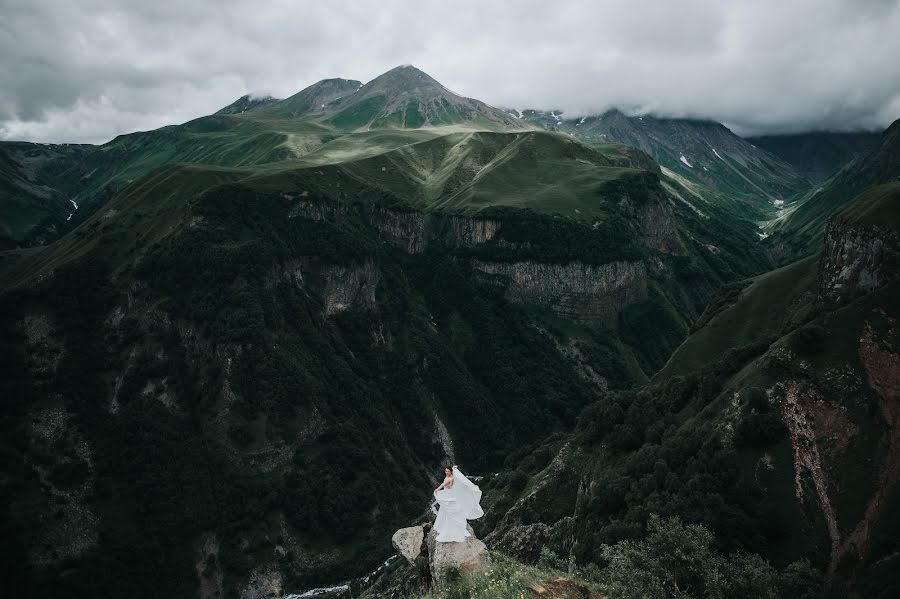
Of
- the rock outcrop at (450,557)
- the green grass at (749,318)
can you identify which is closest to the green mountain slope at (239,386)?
the green grass at (749,318)

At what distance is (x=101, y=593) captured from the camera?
99250mm

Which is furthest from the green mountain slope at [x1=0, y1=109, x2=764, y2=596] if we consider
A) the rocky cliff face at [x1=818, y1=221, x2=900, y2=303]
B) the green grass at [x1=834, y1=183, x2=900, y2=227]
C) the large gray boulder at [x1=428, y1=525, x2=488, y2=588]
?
the green grass at [x1=834, y1=183, x2=900, y2=227]

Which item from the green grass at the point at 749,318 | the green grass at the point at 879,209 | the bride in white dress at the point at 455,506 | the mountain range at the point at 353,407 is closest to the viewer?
the bride in white dress at the point at 455,506

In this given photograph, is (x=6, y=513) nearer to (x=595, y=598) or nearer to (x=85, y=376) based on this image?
(x=85, y=376)

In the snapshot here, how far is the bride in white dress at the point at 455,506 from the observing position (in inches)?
1072

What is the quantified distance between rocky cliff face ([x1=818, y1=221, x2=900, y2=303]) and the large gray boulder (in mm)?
72726

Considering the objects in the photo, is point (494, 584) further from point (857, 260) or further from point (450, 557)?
point (857, 260)

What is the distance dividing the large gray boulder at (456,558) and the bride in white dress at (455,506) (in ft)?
1.29

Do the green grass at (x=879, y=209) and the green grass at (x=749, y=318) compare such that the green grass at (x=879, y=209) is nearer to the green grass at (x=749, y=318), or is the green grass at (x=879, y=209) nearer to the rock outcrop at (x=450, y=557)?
the green grass at (x=749, y=318)

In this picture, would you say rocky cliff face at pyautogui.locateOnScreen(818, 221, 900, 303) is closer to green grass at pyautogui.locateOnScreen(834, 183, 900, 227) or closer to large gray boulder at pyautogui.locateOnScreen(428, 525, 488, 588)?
green grass at pyautogui.locateOnScreen(834, 183, 900, 227)

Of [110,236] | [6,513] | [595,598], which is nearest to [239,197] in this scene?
[110,236]

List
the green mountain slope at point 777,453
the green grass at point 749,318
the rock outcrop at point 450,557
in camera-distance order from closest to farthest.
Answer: the rock outcrop at point 450,557, the green mountain slope at point 777,453, the green grass at point 749,318

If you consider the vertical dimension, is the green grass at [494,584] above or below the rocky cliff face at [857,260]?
below

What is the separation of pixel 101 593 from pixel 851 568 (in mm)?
117141
